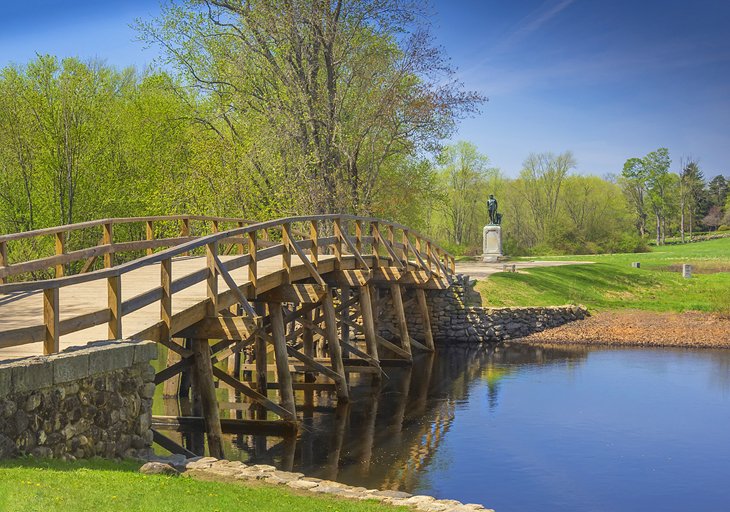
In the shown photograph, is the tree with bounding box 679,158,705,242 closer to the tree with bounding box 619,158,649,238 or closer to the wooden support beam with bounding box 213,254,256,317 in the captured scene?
the tree with bounding box 619,158,649,238

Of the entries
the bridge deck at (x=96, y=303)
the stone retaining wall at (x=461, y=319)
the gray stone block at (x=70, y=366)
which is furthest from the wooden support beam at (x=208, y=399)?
the stone retaining wall at (x=461, y=319)

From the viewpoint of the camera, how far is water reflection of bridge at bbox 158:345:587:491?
1458 cm

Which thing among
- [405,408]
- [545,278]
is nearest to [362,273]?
[405,408]

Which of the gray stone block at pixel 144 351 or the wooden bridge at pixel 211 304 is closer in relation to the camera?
the gray stone block at pixel 144 351

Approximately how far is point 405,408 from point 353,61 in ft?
50.2

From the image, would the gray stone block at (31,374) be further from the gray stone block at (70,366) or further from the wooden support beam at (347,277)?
the wooden support beam at (347,277)

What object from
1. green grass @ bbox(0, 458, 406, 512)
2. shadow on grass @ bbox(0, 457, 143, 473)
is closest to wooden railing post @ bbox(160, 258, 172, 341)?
shadow on grass @ bbox(0, 457, 143, 473)

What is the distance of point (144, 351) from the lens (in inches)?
420

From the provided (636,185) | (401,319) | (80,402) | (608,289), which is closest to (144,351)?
(80,402)

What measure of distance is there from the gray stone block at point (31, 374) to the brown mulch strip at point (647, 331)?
79.0ft

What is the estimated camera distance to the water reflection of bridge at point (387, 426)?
14.6 m

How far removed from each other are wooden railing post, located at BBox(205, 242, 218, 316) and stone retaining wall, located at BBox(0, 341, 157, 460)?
10.3 feet

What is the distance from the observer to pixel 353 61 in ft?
102

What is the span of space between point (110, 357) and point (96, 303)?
383 cm
